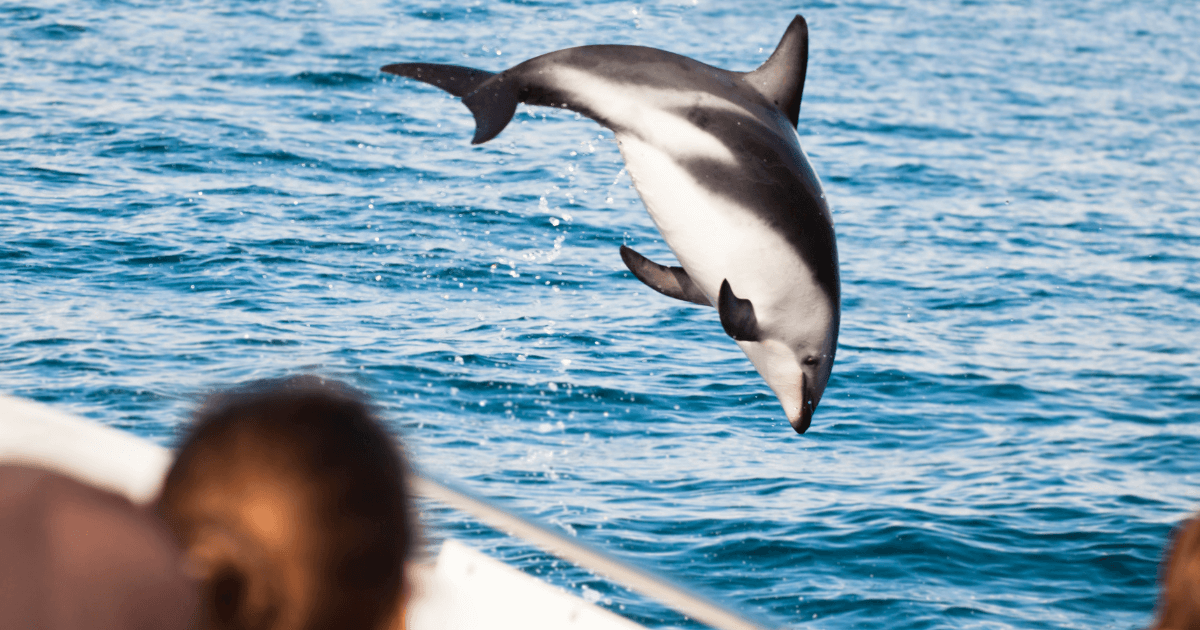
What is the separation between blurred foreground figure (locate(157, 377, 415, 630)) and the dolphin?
2.59 meters

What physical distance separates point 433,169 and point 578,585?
35.7ft

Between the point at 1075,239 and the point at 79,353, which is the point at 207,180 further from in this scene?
the point at 1075,239

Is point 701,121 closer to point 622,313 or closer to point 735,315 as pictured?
point 735,315

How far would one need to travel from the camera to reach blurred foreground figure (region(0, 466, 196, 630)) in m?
1.11

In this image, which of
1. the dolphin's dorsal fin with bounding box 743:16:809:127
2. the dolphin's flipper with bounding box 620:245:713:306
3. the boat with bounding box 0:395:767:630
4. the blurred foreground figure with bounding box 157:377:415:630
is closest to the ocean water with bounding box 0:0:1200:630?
the blurred foreground figure with bounding box 157:377:415:630

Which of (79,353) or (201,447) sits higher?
(201,447)

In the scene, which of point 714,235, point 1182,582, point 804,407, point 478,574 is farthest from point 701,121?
point 1182,582

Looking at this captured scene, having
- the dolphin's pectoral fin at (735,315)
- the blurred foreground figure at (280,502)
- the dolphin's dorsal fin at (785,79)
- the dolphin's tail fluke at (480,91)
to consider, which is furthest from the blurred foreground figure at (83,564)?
the dolphin's dorsal fin at (785,79)

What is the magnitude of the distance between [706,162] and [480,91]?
67 centimetres

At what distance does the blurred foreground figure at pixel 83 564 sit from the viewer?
1110 millimetres

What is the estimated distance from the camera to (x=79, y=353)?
443 inches

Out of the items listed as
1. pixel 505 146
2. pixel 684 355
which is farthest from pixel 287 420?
pixel 505 146

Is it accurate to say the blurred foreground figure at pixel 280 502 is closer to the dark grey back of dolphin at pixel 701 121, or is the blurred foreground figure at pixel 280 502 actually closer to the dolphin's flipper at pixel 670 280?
the dark grey back of dolphin at pixel 701 121

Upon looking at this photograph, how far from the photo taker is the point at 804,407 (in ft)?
14.8
